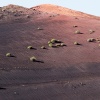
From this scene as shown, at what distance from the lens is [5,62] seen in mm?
29922

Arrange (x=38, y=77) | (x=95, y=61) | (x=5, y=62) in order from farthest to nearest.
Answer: (x=95, y=61) → (x=5, y=62) → (x=38, y=77)

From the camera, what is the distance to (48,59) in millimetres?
32469

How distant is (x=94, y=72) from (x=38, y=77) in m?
5.94

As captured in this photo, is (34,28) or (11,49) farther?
(34,28)

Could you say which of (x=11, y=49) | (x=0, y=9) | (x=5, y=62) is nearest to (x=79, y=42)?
(x=11, y=49)

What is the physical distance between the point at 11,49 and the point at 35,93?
11371 mm

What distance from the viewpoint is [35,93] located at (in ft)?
A: 78.3

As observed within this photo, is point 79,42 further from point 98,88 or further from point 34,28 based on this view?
point 98,88

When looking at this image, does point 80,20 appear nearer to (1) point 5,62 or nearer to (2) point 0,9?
(2) point 0,9

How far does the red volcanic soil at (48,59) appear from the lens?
24.5 metres

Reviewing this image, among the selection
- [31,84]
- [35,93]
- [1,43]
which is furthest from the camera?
[1,43]

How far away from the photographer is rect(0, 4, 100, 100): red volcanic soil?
24.5 meters

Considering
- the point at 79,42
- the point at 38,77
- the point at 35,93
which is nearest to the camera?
the point at 35,93

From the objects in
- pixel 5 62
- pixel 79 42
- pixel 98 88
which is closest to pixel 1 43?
pixel 5 62
